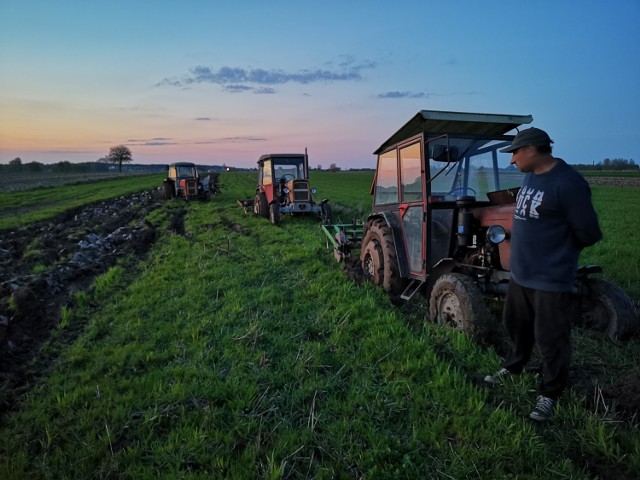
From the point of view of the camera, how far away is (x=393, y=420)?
305 cm

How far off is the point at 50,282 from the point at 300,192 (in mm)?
8310

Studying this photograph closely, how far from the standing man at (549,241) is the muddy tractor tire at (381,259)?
263 cm

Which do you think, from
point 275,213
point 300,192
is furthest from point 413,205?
point 300,192

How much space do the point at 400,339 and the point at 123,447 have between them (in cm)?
259

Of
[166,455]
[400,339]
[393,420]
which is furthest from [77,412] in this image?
[400,339]

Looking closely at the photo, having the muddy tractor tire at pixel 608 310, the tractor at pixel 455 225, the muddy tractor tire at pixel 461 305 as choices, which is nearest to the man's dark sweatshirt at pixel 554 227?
the muddy tractor tire at pixel 461 305

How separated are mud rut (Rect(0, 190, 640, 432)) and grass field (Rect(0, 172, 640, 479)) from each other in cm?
21

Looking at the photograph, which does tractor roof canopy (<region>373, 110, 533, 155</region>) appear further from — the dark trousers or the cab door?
the dark trousers

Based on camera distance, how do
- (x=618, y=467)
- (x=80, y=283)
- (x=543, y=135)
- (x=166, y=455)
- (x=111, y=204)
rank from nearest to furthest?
(x=618, y=467), (x=166, y=455), (x=543, y=135), (x=80, y=283), (x=111, y=204)

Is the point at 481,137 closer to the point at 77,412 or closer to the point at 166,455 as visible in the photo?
the point at 166,455

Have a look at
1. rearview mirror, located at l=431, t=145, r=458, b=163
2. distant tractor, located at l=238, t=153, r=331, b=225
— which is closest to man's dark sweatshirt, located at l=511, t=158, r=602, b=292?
rearview mirror, located at l=431, t=145, r=458, b=163

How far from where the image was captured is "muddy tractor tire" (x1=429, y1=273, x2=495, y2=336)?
400cm

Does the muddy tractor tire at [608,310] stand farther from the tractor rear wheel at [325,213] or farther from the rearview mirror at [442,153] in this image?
the tractor rear wheel at [325,213]

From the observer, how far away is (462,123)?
5191mm
